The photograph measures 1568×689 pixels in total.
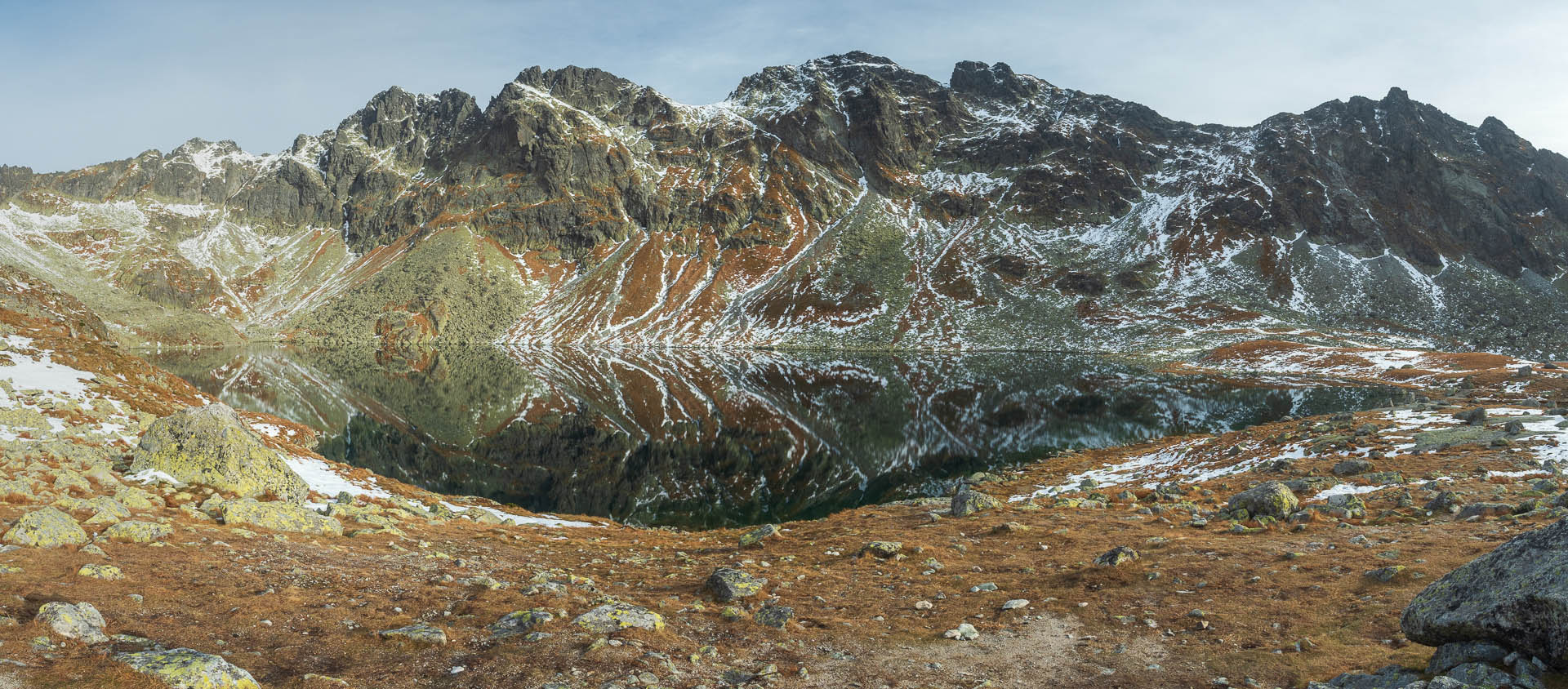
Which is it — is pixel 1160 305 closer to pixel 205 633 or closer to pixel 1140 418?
pixel 1140 418

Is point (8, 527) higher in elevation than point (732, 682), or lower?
higher

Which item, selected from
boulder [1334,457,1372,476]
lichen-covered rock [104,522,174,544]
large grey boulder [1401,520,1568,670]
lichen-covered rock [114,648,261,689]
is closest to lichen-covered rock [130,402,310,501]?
lichen-covered rock [104,522,174,544]

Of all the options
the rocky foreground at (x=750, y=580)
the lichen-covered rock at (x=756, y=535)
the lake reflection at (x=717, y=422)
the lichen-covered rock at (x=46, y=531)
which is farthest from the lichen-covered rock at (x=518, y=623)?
the lake reflection at (x=717, y=422)

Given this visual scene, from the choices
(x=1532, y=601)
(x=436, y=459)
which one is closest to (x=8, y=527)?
(x=1532, y=601)

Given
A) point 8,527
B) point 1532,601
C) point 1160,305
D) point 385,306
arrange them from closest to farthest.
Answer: point 1532,601
point 8,527
point 1160,305
point 385,306

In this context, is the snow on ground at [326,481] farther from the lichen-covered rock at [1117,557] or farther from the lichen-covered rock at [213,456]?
the lichen-covered rock at [1117,557]
